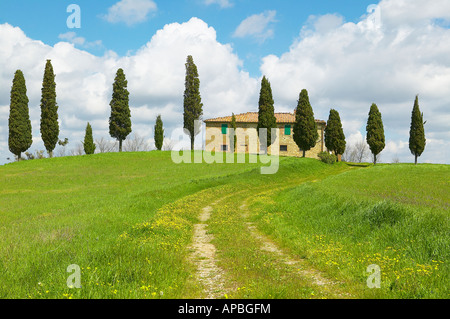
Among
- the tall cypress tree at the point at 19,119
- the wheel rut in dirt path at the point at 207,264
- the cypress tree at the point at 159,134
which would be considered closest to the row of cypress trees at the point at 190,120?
the tall cypress tree at the point at 19,119

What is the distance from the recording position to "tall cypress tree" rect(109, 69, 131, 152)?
6334 cm

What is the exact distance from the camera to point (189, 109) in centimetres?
6538

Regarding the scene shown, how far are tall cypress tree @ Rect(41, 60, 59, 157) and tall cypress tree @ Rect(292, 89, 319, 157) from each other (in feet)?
148

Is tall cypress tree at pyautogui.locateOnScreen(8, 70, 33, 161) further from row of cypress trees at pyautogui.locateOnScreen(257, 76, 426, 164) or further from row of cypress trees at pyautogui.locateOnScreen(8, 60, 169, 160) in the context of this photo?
row of cypress trees at pyautogui.locateOnScreen(257, 76, 426, 164)

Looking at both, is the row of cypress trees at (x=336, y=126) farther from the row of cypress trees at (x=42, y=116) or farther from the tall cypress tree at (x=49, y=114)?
the tall cypress tree at (x=49, y=114)

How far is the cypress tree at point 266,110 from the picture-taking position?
61.8 m

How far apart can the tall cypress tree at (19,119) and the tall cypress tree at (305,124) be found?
165 ft

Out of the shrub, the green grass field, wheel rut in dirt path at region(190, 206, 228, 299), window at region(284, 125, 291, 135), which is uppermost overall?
window at region(284, 125, 291, 135)

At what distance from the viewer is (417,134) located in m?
62.0

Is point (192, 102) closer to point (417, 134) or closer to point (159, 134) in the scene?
point (159, 134)

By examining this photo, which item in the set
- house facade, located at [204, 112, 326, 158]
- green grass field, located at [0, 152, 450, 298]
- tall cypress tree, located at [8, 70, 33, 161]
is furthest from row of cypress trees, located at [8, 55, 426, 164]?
green grass field, located at [0, 152, 450, 298]

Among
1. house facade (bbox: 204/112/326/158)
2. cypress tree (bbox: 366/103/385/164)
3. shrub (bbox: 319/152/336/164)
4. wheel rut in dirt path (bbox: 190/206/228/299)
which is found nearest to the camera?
wheel rut in dirt path (bbox: 190/206/228/299)

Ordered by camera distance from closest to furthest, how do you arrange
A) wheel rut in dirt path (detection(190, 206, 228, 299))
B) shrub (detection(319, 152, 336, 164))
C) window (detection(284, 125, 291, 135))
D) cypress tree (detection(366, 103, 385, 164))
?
wheel rut in dirt path (detection(190, 206, 228, 299)), shrub (detection(319, 152, 336, 164)), cypress tree (detection(366, 103, 385, 164)), window (detection(284, 125, 291, 135))

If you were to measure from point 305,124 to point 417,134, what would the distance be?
893 inches
